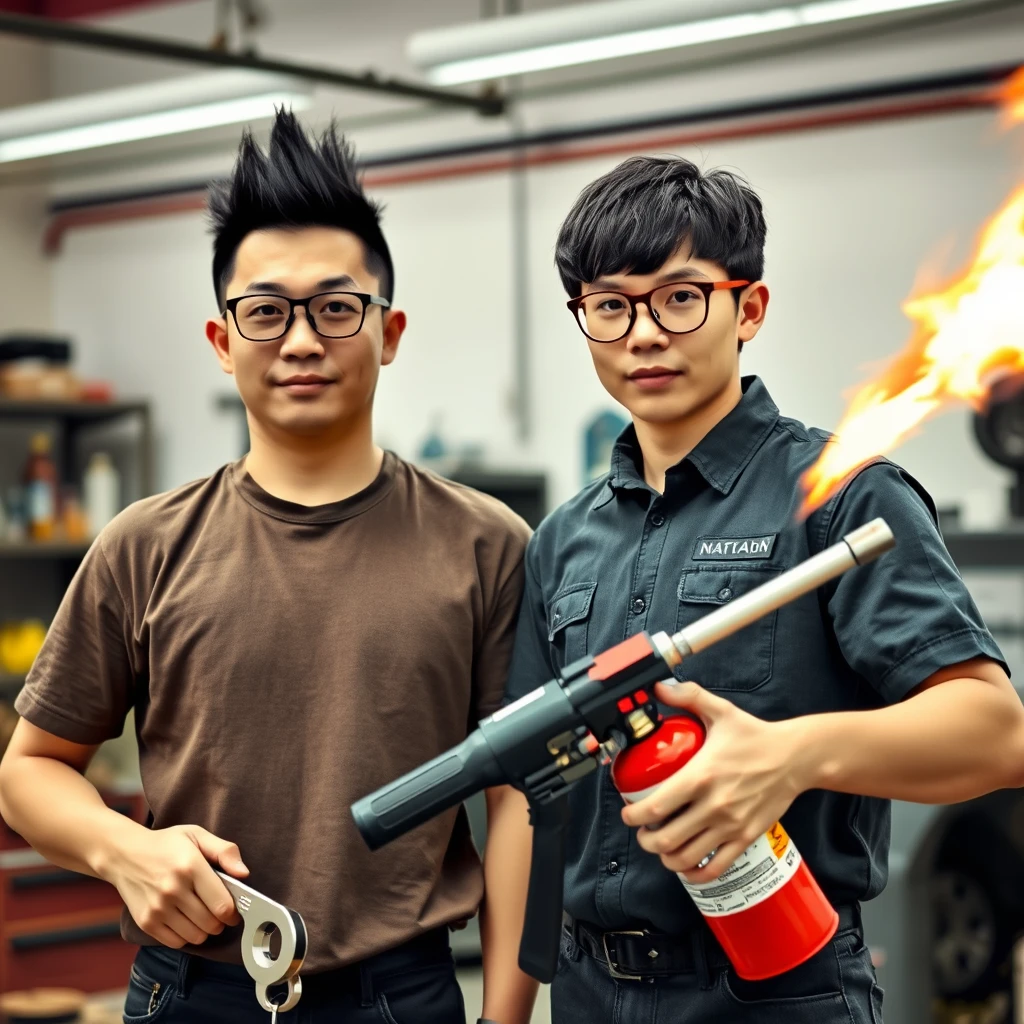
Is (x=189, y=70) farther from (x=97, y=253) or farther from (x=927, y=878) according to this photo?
(x=927, y=878)

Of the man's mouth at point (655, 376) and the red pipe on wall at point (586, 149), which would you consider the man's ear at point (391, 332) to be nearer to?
the man's mouth at point (655, 376)

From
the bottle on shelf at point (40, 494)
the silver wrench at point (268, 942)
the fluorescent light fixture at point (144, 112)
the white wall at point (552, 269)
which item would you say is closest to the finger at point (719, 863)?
the silver wrench at point (268, 942)

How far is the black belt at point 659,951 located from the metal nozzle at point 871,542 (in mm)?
410

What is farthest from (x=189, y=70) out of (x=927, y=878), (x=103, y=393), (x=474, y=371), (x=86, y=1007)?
(x=927, y=878)

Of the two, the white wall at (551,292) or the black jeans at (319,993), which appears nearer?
the black jeans at (319,993)

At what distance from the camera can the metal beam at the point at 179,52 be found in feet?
13.3

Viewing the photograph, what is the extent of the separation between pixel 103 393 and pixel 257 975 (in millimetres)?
5280

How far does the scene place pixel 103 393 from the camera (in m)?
6.33

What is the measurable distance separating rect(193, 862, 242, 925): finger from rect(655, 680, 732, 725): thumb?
1.79 feet

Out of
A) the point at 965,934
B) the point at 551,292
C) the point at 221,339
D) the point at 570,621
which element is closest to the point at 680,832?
the point at 570,621

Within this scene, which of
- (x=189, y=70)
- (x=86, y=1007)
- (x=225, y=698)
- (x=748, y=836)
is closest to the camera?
(x=748, y=836)

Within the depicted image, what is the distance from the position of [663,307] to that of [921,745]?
0.50 m

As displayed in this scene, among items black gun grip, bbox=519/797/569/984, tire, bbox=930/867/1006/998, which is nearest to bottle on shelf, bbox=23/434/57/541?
tire, bbox=930/867/1006/998

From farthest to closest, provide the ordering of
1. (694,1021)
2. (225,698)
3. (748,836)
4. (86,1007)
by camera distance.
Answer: (86,1007)
(225,698)
(694,1021)
(748,836)
